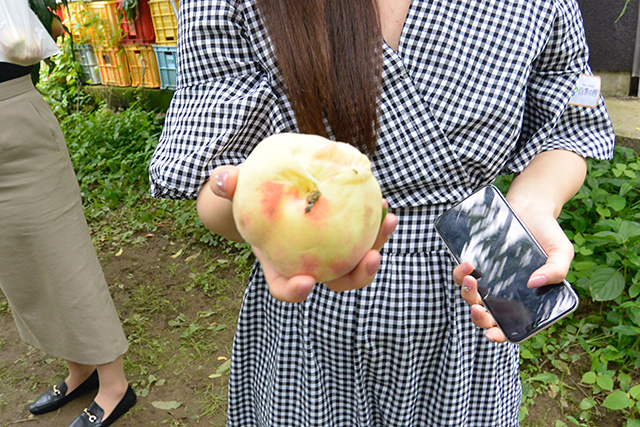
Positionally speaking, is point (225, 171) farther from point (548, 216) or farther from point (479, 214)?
point (548, 216)

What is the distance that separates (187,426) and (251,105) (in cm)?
193

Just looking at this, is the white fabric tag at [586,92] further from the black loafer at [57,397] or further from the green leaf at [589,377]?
the black loafer at [57,397]

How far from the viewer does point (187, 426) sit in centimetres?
245

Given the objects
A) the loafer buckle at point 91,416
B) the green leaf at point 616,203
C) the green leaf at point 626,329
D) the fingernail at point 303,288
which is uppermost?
the fingernail at point 303,288

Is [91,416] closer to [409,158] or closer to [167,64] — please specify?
[409,158]

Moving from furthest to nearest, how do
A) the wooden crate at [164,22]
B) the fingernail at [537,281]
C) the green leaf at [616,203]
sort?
the wooden crate at [164,22]
the green leaf at [616,203]
the fingernail at [537,281]

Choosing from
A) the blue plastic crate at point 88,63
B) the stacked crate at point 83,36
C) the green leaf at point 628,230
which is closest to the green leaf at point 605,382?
the green leaf at point 628,230

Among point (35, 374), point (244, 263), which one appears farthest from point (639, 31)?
point (35, 374)

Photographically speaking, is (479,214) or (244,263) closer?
(479,214)

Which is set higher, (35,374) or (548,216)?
(548,216)

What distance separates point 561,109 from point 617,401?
1.50 metres

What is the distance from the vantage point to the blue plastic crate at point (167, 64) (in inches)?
202

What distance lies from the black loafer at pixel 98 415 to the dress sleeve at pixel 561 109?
6.77ft

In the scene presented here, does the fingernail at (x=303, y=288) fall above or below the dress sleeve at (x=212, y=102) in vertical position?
below
